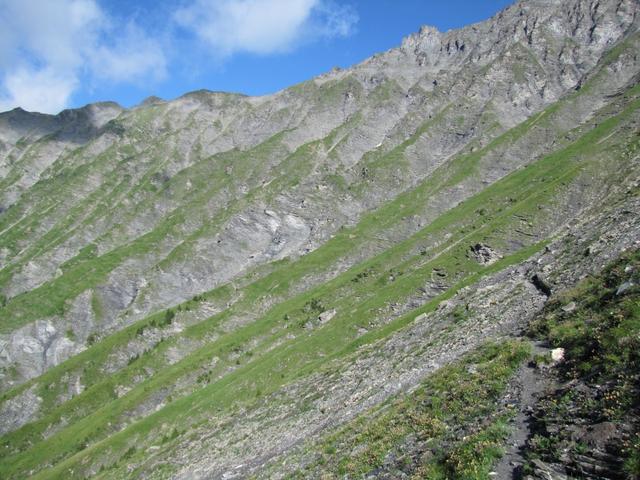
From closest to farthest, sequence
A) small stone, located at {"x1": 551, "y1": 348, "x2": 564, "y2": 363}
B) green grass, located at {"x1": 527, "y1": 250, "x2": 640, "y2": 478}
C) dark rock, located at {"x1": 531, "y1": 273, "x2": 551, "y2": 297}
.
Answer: green grass, located at {"x1": 527, "y1": 250, "x2": 640, "y2": 478}
small stone, located at {"x1": 551, "y1": 348, "x2": 564, "y2": 363}
dark rock, located at {"x1": 531, "y1": 273, "x2": 551, "y2": 297}

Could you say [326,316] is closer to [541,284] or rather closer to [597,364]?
[541,284]

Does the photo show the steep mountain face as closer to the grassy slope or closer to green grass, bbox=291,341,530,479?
the grassy slope

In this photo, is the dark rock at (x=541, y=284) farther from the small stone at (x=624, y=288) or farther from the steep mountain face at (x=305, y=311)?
the small stone at (x=624, y=288)

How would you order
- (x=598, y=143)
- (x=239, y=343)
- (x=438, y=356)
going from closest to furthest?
(x=438, y=356) → (x=239, y=343) → (x=598, y=143)

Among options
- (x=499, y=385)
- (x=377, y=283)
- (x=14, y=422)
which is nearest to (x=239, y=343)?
(x=377, y=283)

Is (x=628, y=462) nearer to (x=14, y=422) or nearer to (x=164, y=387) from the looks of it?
(x=164, y=387)

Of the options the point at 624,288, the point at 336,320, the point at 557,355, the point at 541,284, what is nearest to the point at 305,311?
the point at 336,320

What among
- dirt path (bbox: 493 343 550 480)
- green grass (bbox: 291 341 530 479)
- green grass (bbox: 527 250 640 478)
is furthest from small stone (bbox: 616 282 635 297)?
green grass (bbox: 291 341 530 479)

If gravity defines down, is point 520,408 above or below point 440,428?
below

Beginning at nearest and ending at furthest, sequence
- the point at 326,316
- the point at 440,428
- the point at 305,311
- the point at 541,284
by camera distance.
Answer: the point at 440,428 < the point at 541,284 < the point at 326,316 < the point at 305,311

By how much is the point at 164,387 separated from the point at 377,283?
5437cm

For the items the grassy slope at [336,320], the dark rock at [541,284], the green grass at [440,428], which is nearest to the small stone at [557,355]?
the green grass at [440,428]

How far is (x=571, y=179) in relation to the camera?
4272 inches

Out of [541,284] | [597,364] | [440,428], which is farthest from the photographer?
[541,284]
